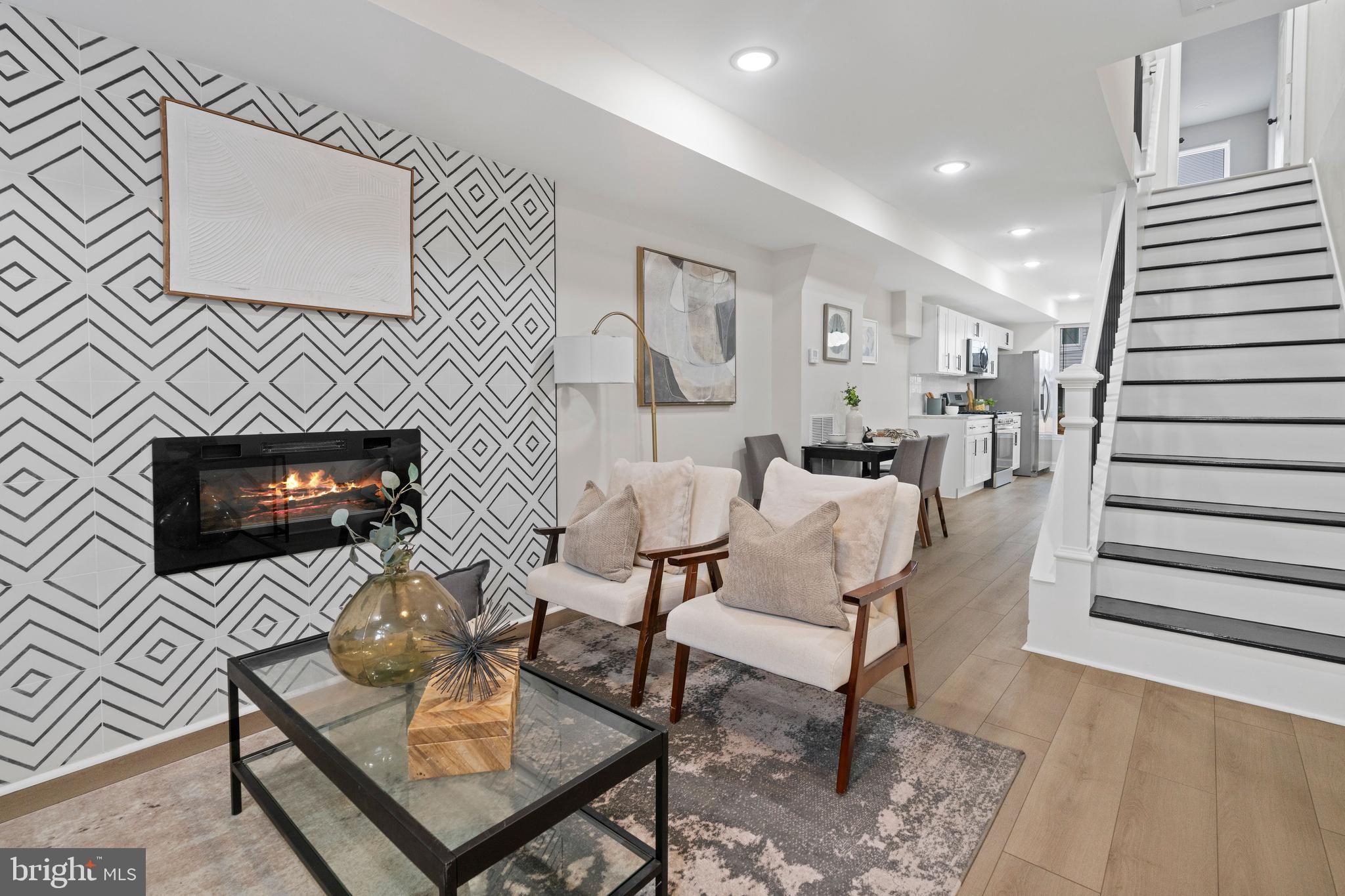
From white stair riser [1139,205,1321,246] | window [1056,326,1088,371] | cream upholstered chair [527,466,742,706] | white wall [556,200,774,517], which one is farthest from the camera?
window [1056,326,1088,371]

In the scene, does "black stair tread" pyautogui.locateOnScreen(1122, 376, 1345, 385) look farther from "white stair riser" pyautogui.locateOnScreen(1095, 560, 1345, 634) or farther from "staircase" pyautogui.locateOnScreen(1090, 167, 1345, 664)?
"white stair riser" pyautogui.locateOnScreen(1095, 560, 1345, 634)

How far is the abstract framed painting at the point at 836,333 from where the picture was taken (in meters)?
5.26

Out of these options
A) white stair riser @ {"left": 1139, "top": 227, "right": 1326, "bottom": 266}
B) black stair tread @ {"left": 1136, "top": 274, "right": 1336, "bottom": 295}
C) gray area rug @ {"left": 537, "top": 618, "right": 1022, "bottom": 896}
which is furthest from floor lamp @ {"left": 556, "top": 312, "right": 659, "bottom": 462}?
white stair riser @ {"left": 1139, "top": 227, "right": 1326, "bottom": 266}

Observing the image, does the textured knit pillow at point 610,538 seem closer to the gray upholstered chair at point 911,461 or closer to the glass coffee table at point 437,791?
the glass coffee table at point 437,791

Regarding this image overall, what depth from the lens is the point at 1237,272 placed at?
13.3 feet

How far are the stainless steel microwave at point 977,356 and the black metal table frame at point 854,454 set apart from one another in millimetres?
3427

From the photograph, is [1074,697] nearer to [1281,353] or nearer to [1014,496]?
[1281,353]

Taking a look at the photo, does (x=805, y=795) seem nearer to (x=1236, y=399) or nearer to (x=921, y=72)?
(x=921, y=72)

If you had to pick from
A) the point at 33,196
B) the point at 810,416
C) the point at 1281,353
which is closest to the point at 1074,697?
the point at 1281,353

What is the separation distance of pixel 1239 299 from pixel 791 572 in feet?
12.4

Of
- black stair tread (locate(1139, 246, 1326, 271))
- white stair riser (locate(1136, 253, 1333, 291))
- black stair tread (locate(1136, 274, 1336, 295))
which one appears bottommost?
black stair tread (locate(1136, 274, 1336, 295))

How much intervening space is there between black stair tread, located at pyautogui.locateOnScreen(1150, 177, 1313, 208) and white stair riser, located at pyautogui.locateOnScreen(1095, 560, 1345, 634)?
3.54 meters

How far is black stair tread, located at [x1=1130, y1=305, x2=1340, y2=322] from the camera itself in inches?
138

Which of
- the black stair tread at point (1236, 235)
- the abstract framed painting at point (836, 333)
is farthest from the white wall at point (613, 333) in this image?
the black stair tread at point (1236, 235)
